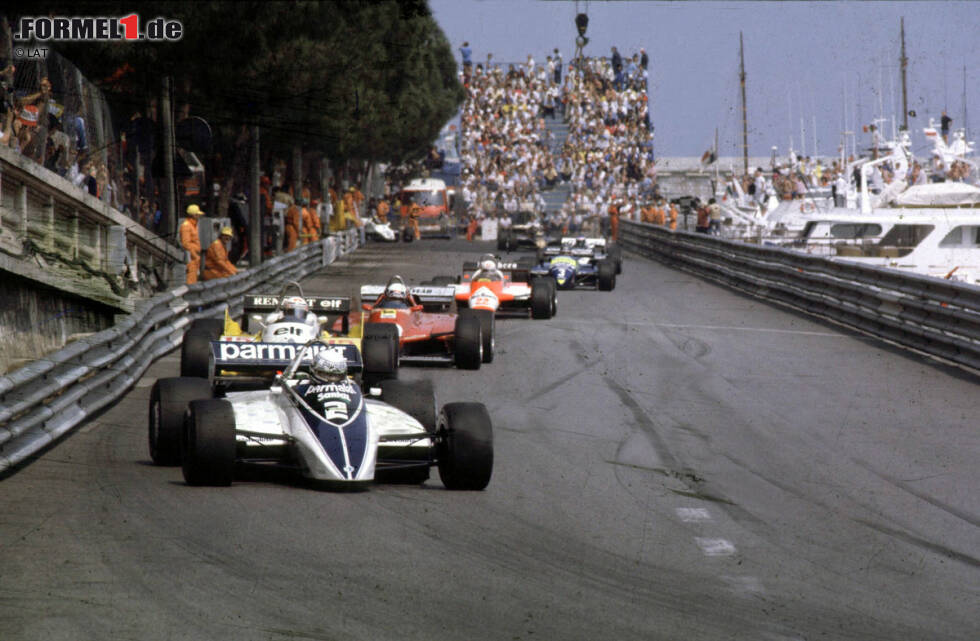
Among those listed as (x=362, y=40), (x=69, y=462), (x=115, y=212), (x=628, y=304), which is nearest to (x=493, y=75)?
(x=362, y=40)

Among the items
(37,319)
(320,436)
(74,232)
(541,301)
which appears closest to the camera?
(320,436)

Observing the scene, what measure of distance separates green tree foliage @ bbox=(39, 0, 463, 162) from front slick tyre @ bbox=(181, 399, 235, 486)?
8.29 metres

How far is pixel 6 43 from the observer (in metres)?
17.9

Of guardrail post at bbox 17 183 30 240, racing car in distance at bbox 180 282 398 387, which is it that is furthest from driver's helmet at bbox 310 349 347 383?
guardrail post at bbox 17 183 30 240

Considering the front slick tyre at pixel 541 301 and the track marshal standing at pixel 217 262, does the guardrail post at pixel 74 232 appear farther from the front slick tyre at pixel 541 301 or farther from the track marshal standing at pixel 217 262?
the front slick tyre at pixel 541 301

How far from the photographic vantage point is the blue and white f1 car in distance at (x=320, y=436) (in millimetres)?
9367

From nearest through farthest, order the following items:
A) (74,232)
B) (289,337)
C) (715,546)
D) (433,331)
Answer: (715,546) → (289,337) → (433,331) → (74,232)

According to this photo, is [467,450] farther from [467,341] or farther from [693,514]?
[467,341]

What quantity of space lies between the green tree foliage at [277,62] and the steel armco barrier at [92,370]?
4.49 metres

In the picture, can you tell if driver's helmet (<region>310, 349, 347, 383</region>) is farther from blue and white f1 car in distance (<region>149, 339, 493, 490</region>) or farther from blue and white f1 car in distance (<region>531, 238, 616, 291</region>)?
blue and white f1 car in distance (<region>531, 238, 616, 291</region>)

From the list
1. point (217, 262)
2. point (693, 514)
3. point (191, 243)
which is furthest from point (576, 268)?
point (693, 514)

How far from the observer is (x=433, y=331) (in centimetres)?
1730

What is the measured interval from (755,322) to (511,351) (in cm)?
627

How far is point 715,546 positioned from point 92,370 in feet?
21.7
